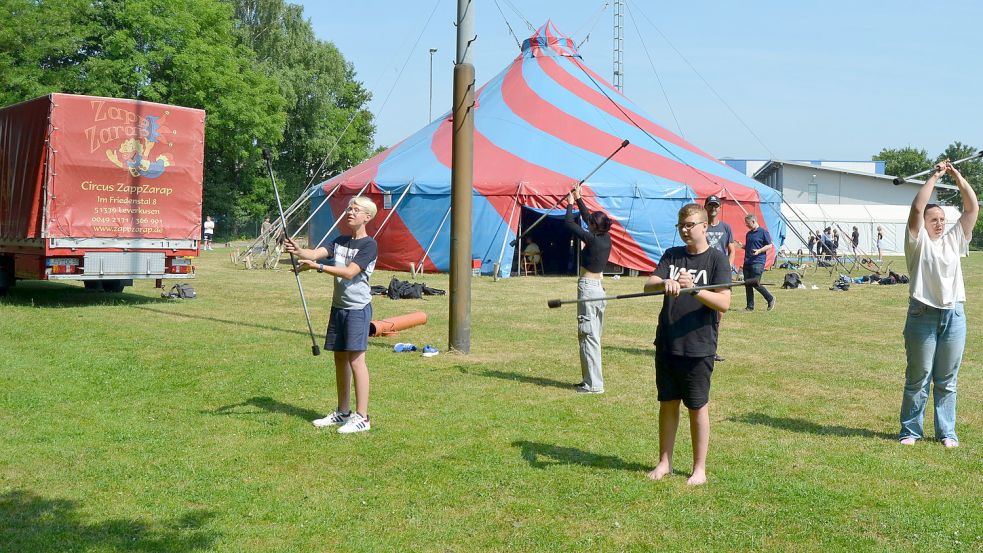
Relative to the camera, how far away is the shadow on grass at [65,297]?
1386 centimetres

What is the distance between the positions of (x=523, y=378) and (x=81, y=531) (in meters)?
4.72

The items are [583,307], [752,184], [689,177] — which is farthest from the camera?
[752,184]

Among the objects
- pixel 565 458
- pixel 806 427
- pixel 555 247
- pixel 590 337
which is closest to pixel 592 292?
pixel 590 337

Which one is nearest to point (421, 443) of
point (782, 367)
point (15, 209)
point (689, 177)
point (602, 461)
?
point (602, 461)

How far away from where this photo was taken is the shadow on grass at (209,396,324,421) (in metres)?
6.77

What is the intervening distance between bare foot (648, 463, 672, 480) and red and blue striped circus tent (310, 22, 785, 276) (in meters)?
16.1

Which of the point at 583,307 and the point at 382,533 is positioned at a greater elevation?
the point at 583,307

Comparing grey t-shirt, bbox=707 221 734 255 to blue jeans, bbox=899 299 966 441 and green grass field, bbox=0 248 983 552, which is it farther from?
blue jeans, bbox=899 299 966 441

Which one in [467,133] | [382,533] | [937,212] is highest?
[467,133]

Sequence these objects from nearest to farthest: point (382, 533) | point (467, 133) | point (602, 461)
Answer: point (382, 533)
point (602, 461)
point (467, 133)

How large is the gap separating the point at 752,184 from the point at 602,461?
2061 centimetres

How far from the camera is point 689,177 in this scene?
22.9 metres

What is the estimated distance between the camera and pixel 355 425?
20.4ft

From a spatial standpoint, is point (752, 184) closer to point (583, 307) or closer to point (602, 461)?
point (583, 307)
